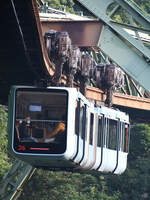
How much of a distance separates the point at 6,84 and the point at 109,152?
344cm

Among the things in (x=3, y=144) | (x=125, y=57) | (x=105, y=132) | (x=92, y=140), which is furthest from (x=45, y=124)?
(x=3, y=144)

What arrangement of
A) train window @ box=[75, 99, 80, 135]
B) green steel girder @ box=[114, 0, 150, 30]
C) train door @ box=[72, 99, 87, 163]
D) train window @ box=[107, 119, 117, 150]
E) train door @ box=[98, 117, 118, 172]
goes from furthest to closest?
train window @ box=[107, 119, 117, 150], train door @ box=[98, 117, 118, 172], green steel girder @ box=[114, 0, 150, 30], train door @ box=[72, 99, 87, 163], train window @ box=[75, 99, 80, 135]

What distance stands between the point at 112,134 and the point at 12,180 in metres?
12.3

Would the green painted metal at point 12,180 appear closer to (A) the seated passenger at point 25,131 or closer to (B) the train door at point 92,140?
(B) the train door at point 92,140

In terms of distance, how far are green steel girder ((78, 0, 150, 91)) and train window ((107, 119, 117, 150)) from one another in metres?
2.05

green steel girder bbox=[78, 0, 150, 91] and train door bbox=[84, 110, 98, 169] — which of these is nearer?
green steel girder bbox=[78, 0, 150, 91]

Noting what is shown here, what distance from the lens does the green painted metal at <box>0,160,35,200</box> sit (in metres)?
31.8

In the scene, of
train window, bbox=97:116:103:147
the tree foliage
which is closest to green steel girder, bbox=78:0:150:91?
train window, bbox=97:116:103:147

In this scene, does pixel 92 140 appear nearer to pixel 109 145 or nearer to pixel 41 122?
pixel 109 145

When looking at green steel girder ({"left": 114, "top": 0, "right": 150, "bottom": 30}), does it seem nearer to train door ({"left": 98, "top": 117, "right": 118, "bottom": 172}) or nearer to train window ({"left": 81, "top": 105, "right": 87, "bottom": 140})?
train window ({"left": 81, "top": 105, "right": 87, "bottom": 140})

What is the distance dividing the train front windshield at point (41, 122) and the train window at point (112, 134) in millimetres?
4798

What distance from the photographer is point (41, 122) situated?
16047mm

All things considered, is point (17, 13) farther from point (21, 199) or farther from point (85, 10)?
point (21, 199)

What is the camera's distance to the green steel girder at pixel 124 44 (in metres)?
17.9
